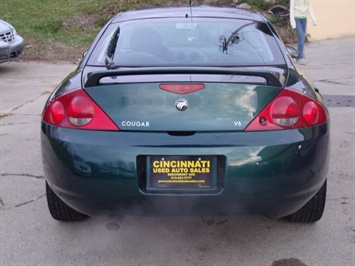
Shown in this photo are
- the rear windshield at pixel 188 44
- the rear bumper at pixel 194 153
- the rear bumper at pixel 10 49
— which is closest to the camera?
the rear bumper at pixel 194 153

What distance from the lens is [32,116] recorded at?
7422 mm

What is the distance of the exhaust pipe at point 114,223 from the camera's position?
4055 millimetres

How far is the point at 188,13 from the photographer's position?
453cm

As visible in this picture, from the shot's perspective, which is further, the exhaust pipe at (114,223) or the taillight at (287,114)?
the exhaust pipe at (114,223)

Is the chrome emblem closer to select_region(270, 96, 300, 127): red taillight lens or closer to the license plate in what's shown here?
the license plate

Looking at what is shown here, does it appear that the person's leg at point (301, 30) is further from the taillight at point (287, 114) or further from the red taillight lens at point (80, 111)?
the red taillight lens at point (80, 111)

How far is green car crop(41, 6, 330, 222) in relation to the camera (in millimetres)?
3111

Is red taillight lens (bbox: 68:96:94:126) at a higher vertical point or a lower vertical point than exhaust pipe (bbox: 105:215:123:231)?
higher

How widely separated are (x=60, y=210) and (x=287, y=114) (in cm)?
179

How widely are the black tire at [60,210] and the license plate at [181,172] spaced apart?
3.44ft

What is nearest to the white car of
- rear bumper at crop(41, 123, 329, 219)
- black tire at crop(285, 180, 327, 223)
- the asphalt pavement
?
the asphalt pavement

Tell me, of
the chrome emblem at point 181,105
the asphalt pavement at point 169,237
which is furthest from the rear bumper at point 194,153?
the asphalt pavement at point 169,237

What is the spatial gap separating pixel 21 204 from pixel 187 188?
6.26 ft

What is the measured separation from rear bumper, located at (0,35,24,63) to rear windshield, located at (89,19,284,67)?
6.64m
